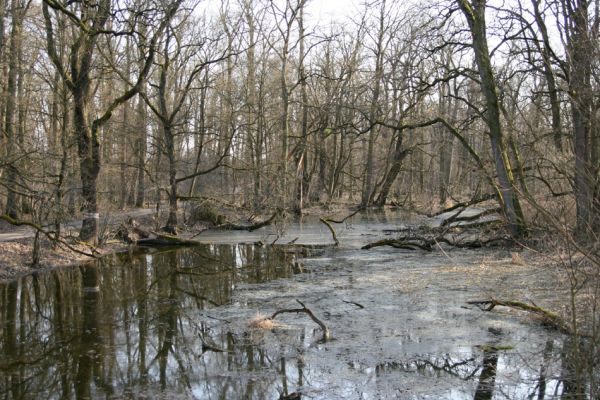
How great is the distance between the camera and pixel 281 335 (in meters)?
8.40

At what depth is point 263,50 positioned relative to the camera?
3650 cm

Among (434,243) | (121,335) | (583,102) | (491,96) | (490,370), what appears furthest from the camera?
(434,243)

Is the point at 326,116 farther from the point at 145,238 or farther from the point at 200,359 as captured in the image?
the point at 200,359

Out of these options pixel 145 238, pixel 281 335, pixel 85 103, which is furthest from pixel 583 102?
pixel 145 238

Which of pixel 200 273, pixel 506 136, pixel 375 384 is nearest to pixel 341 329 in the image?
pixel 375 384

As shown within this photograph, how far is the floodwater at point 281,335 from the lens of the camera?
6.40 metres

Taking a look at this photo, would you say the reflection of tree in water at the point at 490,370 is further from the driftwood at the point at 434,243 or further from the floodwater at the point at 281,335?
the driftwood at the point at 434,243

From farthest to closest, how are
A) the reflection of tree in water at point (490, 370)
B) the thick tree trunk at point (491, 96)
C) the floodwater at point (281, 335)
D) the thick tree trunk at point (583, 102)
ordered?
the thick tree trunk at point (491, 96) → the floodwater at point (281, 335) → the reflection of tree in water at point (490, 370) → the thick tree trunk at point (583, 102)

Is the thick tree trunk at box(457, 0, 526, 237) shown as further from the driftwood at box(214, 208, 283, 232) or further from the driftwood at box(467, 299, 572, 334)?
the driftwood at box(214, 208, 283, 232)

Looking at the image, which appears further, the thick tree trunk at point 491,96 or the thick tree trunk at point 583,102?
the thick tree trunk at point 491,96

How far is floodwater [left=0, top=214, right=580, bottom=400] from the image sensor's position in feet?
21.0

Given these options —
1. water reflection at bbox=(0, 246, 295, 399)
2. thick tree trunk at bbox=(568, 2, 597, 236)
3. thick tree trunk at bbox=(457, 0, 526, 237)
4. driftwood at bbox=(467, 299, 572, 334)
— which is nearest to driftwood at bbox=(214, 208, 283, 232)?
water reflection at bbox=(0, 246, 295, 399)

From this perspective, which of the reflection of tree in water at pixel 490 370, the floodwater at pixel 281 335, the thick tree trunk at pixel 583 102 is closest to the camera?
the thick tree trunk at pixel 583 102

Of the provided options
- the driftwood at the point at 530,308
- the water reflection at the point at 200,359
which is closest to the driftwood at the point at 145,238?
the water reflection at the point at 200,359
